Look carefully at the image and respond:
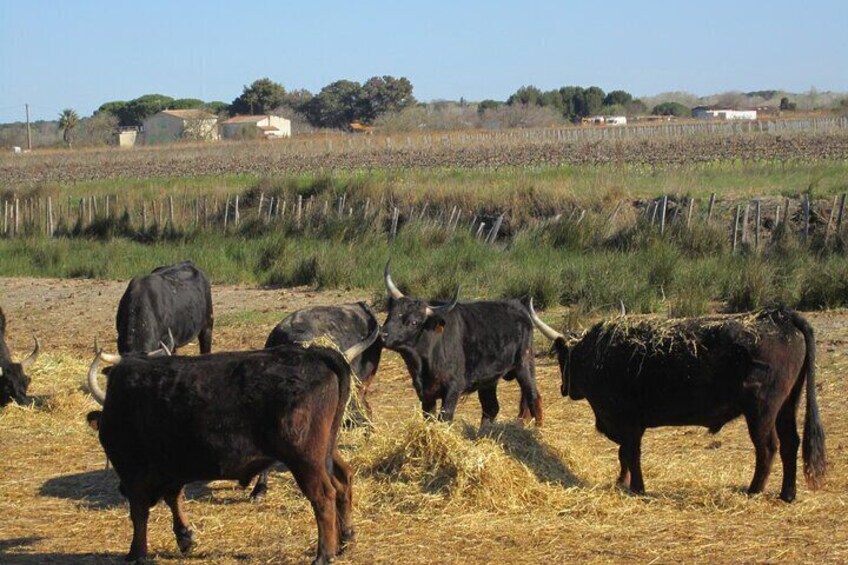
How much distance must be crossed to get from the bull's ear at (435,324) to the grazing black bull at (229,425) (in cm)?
308

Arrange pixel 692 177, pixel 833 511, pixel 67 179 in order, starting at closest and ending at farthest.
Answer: pixel 833 511
pixel 692 177
pixel 67 179

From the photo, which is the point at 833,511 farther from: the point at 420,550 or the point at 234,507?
the point at 234,507

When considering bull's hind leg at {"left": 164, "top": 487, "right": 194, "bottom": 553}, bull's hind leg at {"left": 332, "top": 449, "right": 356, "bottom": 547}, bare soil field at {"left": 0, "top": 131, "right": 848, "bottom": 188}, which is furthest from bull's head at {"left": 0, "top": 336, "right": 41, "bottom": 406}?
bare soil field at {"left": 0, "top": 131, "right": 848, "bottom": 188}

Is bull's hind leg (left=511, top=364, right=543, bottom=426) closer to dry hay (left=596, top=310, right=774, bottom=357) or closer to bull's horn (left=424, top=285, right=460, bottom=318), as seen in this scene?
bull's horn (left=424, top=285, right=460, bottom=318)

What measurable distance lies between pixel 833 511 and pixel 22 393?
8.46m

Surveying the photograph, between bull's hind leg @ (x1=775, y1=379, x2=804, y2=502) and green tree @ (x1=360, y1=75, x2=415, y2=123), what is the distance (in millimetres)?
96668

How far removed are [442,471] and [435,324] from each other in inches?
83.5

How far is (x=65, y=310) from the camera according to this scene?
65.4 ft

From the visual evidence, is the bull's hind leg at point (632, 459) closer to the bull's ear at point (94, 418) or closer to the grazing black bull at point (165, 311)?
the bull's ear at point (94, 418)

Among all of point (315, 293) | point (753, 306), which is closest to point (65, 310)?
point (315, 293)

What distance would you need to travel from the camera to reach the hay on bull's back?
8.43m

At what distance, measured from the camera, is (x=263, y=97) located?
112750 mm

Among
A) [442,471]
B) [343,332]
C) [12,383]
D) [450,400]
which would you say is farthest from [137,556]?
[12,383]

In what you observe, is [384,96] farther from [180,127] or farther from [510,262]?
[510,262]
